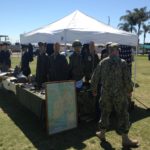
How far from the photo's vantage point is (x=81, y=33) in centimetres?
864

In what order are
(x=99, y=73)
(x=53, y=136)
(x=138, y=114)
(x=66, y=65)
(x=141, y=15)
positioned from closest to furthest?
(x=99, y=73) < (x=53, y=136) < (x=66, y=65) < (x=138, y=114) < (x=141, y=15)

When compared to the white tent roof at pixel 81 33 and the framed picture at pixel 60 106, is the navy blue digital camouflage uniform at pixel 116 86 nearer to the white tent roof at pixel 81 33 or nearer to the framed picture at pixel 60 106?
the framed picture at pixel 60 106

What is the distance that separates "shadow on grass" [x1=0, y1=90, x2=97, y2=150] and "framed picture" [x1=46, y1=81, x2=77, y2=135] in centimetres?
18

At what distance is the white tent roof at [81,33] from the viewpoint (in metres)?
8.59

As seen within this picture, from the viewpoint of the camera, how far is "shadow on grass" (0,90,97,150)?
249 inches

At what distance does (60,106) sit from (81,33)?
2580 millimetres

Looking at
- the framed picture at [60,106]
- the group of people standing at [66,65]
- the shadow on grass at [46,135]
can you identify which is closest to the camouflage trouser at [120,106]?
the shadow on grass at [46,135]

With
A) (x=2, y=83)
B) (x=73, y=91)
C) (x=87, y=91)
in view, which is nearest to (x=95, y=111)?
(x=87, y=91)

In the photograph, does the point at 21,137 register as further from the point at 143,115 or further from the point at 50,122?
the point at 143,115

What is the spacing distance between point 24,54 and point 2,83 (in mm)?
1450

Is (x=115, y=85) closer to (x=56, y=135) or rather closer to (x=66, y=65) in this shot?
(x=56, y=135)

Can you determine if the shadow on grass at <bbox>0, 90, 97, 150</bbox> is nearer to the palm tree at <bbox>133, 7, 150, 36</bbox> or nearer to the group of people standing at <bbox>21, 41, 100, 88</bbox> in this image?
the group of people standing at <bbox>21, 41, 100, 88</bbox>

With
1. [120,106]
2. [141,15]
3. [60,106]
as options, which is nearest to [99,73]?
[120,106]

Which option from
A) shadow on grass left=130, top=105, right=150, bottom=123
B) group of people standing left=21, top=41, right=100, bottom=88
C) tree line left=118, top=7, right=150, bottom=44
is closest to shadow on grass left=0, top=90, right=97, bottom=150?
group of people standing left=21, top=41, right=100, bottom=88
